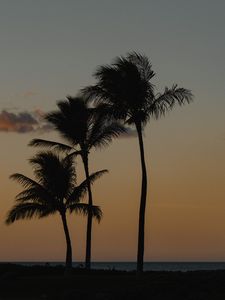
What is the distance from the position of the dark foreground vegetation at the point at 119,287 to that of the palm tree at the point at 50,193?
214 inches

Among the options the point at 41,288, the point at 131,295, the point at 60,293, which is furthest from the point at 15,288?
the point at 131,295

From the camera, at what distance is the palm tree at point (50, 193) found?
44.2 m

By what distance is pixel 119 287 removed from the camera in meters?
31.8

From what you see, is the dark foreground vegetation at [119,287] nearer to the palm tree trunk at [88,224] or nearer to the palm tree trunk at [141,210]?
the palm tree trunk at [141,210]

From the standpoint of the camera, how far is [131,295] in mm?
28328

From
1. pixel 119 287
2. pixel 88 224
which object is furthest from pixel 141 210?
pixel 88 224

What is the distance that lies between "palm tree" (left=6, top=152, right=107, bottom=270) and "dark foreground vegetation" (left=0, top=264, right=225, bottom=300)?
5424 millimetres

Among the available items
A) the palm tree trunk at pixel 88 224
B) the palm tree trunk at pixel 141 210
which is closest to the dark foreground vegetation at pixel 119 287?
the palm tree trunk at pixel 141 210

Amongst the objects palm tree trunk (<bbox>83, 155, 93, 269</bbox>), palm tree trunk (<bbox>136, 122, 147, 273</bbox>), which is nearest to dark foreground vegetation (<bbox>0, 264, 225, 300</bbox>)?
palm tree trunk (<bbox>136, 122, 147, 273</bbox>)

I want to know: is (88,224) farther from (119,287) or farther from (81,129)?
(119,287)

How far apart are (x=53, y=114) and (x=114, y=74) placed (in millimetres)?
10087

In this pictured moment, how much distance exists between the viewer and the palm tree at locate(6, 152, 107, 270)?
44156 millimetres

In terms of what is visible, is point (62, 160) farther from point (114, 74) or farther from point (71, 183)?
point (114, 74)

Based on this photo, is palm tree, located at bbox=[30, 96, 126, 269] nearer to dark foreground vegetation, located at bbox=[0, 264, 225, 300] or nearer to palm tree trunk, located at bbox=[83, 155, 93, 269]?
palm tree trunk, located at bbox=[83, 155, 93, 269]
